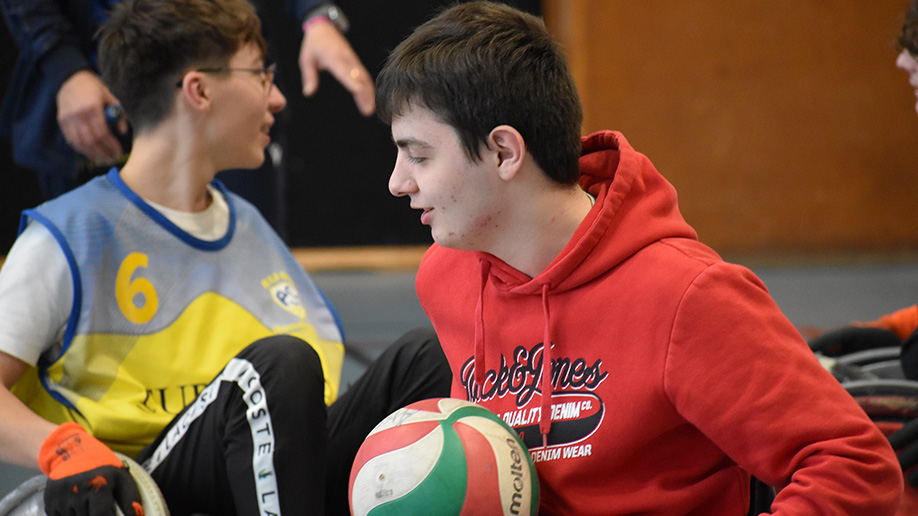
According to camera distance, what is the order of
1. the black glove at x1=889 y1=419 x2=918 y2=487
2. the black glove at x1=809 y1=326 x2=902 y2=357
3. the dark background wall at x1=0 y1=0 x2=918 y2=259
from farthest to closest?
the dark background wall at x1=0 y1=0 x2=918 y2=259, the black glove at x1=809 y1=326 x2=902 y2=357, the black glove at x1=889 y1=419 x2=918 y2=487

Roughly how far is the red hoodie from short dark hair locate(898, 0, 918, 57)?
1.07 metres

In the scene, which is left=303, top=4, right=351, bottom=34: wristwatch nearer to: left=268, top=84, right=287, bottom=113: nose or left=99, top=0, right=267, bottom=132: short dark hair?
left=268, top=84, right=287, bottom=113: nose

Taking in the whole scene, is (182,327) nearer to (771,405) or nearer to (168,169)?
(168,169)

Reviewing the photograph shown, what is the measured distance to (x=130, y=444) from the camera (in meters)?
1.76

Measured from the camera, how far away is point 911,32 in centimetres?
205

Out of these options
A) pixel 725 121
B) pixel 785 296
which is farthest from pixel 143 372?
pixel 725 121

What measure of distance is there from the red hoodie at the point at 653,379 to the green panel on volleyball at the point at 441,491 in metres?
0.15

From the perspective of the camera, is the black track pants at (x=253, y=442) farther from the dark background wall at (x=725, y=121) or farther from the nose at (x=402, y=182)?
the dark background wall at (x=725, y=121)

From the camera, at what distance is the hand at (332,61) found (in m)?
2.53

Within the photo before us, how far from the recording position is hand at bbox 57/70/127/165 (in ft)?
7.32

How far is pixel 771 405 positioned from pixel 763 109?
6.33 m

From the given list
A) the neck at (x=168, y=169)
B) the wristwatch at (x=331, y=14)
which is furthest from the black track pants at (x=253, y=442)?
the wristwatch at (x=331, y=14)

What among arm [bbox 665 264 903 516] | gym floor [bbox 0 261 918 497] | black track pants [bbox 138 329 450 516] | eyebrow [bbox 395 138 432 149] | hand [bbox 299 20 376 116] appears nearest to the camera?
arm [bbox 665 264 903 516]

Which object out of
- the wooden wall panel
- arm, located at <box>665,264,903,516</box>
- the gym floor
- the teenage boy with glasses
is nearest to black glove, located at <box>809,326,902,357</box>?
the teenage boy with glasses
